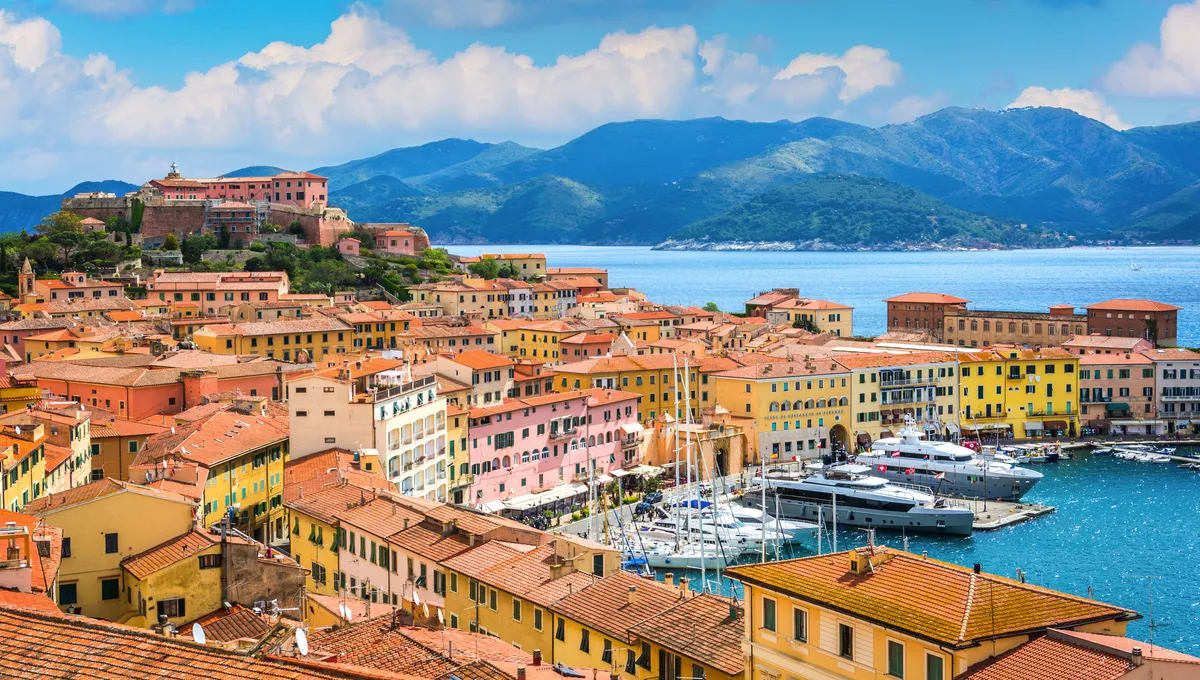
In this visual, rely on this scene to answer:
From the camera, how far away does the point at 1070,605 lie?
14812mm

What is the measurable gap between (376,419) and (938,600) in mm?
25961

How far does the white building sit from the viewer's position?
38.4m

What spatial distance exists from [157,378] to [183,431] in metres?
13.5

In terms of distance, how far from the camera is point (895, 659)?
14.7 metres

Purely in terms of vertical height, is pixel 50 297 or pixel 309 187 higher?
pixel 309 187

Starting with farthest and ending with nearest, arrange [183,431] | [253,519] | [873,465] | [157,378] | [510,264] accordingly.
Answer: [510,264], [873,465], [157,378], [183,431], [253,519]

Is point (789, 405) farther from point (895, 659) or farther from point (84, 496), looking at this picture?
point (895, 659)

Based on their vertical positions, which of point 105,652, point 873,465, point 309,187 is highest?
point 309,187

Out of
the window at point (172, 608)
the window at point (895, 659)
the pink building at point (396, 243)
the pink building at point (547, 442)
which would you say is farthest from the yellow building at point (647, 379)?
the window at point (895, 659)

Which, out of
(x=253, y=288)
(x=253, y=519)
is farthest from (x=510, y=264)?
(x=253, y=519)

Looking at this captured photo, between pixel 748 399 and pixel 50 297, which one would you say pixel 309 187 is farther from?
pixel 748 399

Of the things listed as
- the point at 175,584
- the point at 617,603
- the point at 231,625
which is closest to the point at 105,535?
the point at 175,584

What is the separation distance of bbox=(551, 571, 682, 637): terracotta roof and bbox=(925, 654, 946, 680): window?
18.5 ft

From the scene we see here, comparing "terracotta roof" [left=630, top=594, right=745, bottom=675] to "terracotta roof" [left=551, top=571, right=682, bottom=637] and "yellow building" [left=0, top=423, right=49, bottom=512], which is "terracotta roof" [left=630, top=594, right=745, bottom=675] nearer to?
"terracotta roof" [left=551, top=571, right=682, bottom=637]
